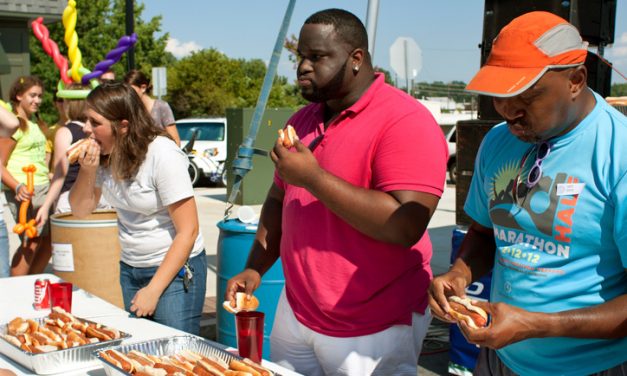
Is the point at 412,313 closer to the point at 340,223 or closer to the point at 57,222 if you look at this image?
the point at 340,223

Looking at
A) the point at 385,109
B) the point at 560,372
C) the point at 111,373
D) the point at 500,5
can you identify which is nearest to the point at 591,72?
the point at 500,5

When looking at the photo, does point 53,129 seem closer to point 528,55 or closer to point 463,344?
point 463,344

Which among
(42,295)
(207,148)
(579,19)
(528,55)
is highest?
(579,19)

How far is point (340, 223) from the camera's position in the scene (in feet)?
7.25

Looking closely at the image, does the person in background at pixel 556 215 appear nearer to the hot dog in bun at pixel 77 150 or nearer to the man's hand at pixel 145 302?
the man's hand at pixel 145 302

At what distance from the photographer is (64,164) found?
519cm

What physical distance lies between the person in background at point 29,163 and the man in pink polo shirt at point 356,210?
13.2ft

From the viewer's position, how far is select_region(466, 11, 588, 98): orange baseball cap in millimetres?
1683

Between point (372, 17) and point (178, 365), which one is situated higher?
point (372, 17)

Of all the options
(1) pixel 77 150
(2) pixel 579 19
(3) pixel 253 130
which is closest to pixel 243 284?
(1) pixel 77 150

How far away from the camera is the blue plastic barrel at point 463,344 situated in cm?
408

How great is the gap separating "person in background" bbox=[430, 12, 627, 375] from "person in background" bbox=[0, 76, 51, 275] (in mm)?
4687

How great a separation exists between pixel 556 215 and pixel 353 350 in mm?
823

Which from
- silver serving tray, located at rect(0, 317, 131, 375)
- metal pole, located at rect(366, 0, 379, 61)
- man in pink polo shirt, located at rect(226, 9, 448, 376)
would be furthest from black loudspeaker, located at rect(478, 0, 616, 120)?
silver serving tray, located at rect(0, 317, 131, 375)
